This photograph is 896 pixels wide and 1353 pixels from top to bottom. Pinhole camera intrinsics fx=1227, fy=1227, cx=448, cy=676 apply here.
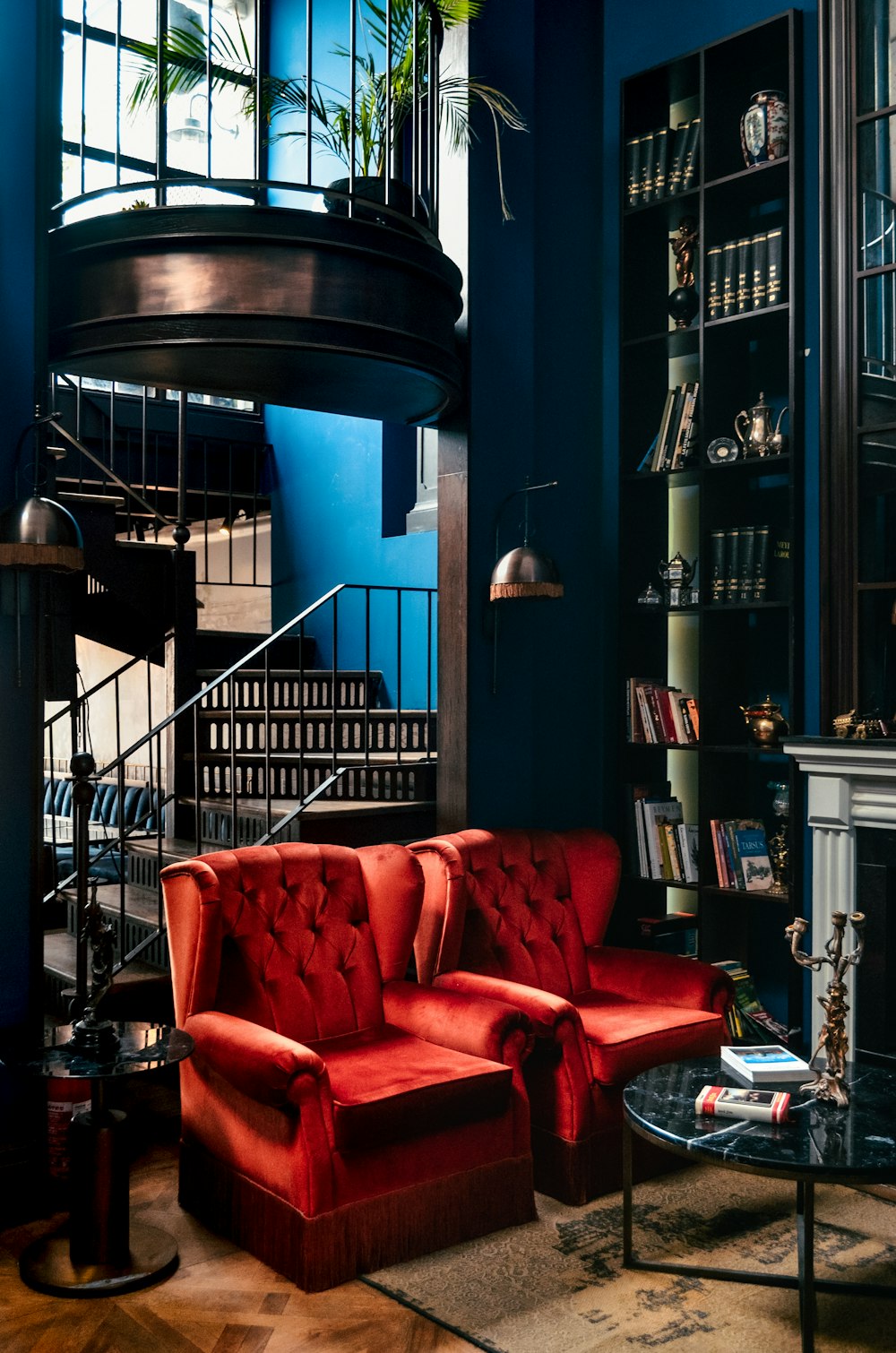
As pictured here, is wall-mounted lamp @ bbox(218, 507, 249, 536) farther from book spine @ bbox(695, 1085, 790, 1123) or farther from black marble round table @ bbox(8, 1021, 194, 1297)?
book spine @ bbox(695, 1085, 790, 1123)

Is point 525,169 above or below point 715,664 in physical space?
above

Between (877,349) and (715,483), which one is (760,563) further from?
(877,349)

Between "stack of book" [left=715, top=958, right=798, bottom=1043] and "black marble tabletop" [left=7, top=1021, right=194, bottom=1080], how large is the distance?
6.46 feet

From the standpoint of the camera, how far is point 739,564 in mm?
4484

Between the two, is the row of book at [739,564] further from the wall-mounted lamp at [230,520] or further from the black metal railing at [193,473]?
the wall-mounted lamp at [230,520]

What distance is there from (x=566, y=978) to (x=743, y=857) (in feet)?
2.62

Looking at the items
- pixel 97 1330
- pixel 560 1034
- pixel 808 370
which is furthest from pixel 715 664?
pixel 97 1330

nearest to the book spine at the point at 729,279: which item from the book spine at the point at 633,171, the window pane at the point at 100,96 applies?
the book spine at the point at 633,171

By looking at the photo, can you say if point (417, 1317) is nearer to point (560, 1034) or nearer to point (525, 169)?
point (560, 1034)

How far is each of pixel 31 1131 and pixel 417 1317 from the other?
1.31m

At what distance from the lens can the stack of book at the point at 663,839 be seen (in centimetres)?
469

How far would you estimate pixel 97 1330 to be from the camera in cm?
281

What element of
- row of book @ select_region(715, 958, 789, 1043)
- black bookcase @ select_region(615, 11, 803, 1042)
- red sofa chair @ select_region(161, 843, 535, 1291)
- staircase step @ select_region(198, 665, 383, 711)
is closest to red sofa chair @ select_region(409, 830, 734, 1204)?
red sofa chair @ select_region(161, 843, 535, 1291)

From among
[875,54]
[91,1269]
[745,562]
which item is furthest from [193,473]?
[91,1269]
